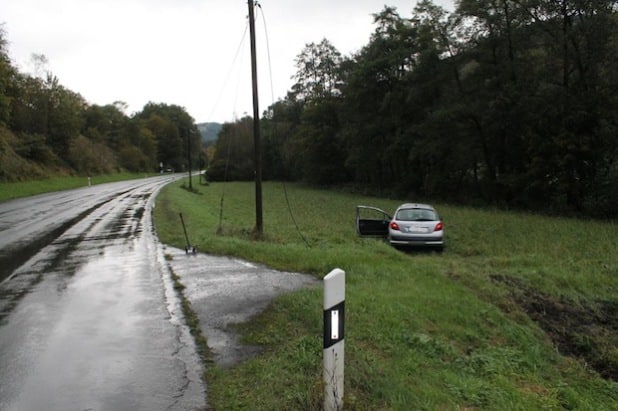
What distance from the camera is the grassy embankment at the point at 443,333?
461 cm

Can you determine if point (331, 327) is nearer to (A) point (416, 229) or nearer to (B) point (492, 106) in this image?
(A) point (416, 229)

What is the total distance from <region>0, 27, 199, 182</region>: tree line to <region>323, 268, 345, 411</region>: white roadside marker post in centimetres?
3885

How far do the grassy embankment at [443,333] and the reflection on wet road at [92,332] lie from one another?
642mm

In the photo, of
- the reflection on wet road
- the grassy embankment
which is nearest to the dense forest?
the reflection on wet road

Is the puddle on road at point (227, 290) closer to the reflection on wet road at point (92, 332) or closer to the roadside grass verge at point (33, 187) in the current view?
the reflection on wet road at point (92, 332)

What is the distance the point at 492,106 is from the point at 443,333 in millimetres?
28029

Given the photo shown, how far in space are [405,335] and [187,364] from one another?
272cm

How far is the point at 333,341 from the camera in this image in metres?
3.79

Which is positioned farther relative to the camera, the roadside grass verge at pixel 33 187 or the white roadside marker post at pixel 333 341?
the roadside grass verge at pixel 33 187

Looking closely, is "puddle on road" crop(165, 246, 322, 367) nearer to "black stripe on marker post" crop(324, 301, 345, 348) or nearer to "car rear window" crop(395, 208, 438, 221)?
"black stripe on marker post" crop(324, 301, 345, 348)

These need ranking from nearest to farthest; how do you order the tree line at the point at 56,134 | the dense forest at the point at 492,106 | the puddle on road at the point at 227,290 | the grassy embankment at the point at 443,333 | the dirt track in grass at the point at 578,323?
the grassy embankment at the point at 443,333
the puddle on road at the point at 227,290
the dirt track in grass at the point at 578,323
the dense forest at the point at 492,106
the tree line at the point at 56,134

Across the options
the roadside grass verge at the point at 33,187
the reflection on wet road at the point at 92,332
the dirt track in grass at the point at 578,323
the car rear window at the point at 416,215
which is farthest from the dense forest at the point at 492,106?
the roadside grass verge at the point at 33,187

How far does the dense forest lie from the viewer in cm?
2688

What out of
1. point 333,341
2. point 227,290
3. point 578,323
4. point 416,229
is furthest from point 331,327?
point 416,229
